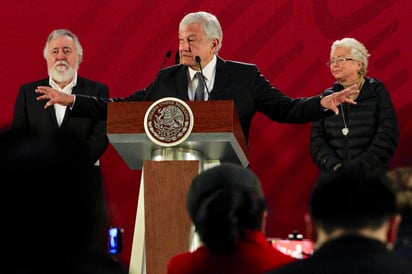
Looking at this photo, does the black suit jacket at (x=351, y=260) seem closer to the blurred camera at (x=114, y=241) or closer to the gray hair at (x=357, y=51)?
the blurred camera at (x=114, y=241)

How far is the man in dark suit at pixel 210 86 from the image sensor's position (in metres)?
4.15

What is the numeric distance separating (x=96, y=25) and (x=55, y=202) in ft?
16.7

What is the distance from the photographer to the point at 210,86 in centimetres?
427

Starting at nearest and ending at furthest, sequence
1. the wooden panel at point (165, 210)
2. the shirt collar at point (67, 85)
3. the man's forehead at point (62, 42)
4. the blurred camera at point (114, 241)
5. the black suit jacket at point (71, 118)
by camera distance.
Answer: the wooden panel at point (165, 210)
the blurred camera at point (114, 241)
the black suit jacket at point (71, 118)
the shirt collar at point (67, 85)
the man's forehead at point (62, 42)

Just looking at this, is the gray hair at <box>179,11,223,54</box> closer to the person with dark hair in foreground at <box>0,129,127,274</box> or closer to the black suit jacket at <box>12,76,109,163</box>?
the black suit jacket at <box>12,76,109,163</box>

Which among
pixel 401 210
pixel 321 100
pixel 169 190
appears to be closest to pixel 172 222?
pixel 169 190

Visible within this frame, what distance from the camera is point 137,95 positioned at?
4.34 m

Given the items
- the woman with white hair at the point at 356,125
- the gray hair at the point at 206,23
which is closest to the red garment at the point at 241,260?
the gray hair at the point at 206,23

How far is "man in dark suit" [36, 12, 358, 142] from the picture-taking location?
13.6 ft

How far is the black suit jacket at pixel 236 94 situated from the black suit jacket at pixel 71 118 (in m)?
0.64

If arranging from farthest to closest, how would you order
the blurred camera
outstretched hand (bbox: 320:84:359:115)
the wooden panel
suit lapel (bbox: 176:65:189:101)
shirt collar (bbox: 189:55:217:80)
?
1. shirt collar (bbox: 189:55:217:80)
2. suit lapel (bbox: 176:65:189:101)
3. outstretched hand (bbox: 320:84:359:115)
4. the blurred camera
5. the wooden panel

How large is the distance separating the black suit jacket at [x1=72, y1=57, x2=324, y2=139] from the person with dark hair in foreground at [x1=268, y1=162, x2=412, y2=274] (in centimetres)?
249

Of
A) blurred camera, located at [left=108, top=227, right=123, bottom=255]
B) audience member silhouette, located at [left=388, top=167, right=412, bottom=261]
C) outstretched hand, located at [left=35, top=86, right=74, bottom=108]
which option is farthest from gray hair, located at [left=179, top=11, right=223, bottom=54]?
audience member silhouette, located at [left=388, top=167, right=412, bottom=261]

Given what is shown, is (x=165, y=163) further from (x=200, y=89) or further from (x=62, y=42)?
(x=62, y=42)
